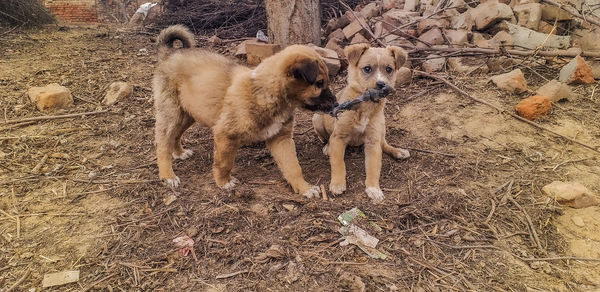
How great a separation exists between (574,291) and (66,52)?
28.8 ft

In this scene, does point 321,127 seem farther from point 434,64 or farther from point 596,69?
point 596,69

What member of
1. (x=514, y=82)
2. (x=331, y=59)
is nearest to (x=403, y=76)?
(x=331, y=59)

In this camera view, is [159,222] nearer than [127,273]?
No

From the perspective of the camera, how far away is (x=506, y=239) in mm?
2967

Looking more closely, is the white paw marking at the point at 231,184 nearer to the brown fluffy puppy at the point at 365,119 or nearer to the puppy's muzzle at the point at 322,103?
the brown fluffy puppy at the point at 365,119

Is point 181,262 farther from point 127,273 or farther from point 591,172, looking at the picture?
point 591,172

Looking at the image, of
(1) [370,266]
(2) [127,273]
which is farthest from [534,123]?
(2) [127,273]

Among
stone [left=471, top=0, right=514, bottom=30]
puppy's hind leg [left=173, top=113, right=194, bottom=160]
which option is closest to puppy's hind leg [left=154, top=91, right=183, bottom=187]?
puppy's hind leg [left=173, top=113, right=194, bottom=160]

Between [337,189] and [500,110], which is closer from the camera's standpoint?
[337,189]

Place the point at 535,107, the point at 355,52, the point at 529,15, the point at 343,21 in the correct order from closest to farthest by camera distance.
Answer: the point at 355,52 < the point at 535,107 < the point at 529,15 < the point at 343,21

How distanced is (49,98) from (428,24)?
19.9 ft

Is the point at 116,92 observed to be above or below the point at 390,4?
below

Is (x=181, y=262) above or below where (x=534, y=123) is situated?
above

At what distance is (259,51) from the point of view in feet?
20.5
